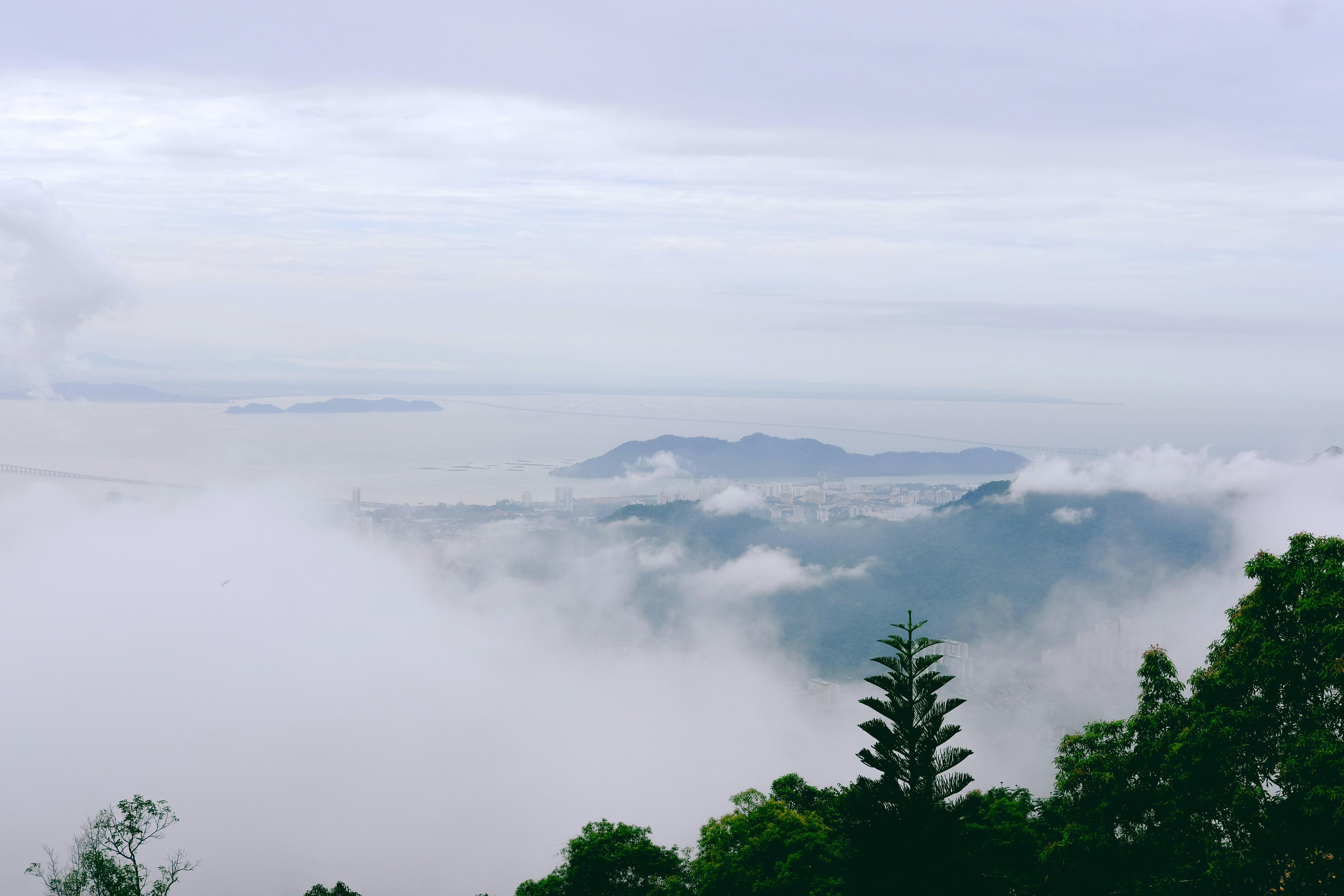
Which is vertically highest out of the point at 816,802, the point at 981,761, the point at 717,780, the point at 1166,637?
the point at 816,802

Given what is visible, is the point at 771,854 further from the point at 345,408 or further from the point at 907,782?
the point at 345,408

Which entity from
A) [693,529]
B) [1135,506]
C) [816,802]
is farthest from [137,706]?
[1135,506]

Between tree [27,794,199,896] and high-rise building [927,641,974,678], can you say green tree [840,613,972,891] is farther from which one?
high-rise building [927,641,974,678]

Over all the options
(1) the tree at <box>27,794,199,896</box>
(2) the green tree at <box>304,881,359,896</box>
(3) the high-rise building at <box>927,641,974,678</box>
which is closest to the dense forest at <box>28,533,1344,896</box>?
(1) the tree at <box>27,794,199,896</box>

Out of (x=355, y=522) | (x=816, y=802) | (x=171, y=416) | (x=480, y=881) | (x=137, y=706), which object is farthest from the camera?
(x=355, y=522)

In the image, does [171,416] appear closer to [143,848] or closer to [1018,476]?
[143,848]

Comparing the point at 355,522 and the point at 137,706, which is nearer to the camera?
the point at 137,706

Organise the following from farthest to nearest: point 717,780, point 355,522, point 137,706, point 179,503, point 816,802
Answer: point 355,522
point 179,503
point 137,706
point 717,780
point 816,802

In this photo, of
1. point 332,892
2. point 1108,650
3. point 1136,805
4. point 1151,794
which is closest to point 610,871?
point 332,892
